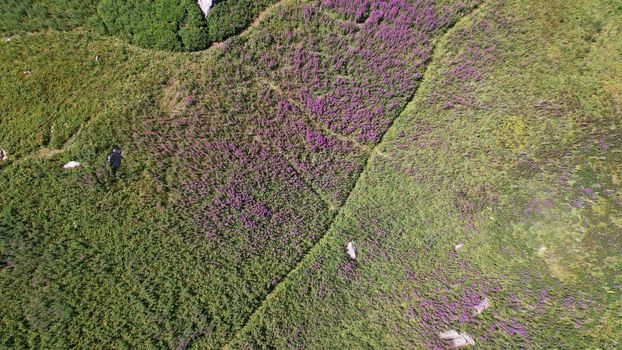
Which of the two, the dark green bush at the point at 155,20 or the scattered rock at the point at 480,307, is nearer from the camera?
the dark green bush at the point at 155,20

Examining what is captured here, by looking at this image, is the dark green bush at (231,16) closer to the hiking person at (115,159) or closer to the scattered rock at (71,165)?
the hiking person at (115,159)

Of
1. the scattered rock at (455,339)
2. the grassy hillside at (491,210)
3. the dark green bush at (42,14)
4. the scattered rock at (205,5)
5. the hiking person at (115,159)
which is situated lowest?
the scattered rock at (455,339)

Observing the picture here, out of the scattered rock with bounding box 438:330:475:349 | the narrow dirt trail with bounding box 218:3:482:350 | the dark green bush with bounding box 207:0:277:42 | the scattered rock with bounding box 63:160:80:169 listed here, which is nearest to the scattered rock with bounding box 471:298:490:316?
the scattered rock with bounding box 438:330:475:349

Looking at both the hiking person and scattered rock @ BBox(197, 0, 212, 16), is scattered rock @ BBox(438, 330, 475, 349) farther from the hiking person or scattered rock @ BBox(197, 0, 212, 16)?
scattered rock @ BBox(197, 0, 212, 16)

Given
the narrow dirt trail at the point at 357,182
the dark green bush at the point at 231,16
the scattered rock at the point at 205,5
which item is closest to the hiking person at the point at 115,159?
the dark green bush at the point at 231,16

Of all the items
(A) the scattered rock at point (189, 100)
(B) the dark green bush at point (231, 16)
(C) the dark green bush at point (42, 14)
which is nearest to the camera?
(C) the dark green bush at point (42, 14)

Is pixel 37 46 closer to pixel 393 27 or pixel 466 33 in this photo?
pixel 393 27

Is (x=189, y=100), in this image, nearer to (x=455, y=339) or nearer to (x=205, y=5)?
(x=205, y=5)
